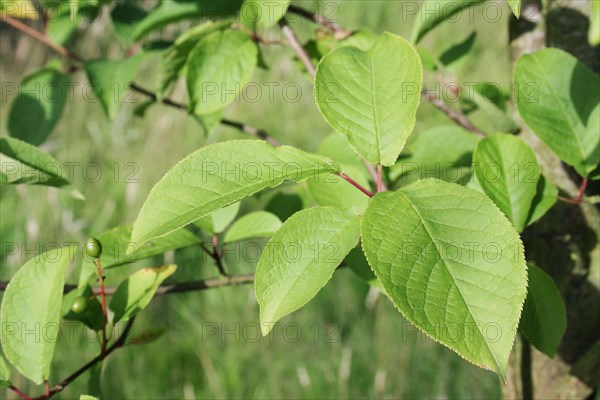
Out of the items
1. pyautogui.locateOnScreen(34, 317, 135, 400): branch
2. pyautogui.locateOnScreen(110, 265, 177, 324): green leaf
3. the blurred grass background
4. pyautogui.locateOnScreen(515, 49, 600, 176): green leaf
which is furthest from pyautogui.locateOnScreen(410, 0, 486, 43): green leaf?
the blurred grass background

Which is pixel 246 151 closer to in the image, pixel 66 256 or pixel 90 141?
pixel 66 256

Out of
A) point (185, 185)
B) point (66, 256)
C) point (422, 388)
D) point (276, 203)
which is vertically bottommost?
point (422, 388)

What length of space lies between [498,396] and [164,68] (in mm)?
1686

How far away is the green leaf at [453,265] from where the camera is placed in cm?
56

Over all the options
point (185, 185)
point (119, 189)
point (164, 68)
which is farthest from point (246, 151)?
point (119, 189)

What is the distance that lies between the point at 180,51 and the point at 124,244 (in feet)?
0.92

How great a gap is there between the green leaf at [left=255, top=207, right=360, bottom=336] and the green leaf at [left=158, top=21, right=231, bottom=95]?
1.25ft

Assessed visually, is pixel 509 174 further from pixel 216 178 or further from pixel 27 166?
pixel 27 166

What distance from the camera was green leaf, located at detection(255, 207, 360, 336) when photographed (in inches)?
25.5

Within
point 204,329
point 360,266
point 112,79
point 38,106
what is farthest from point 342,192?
point 204,329

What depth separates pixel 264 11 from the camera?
34.2 inches

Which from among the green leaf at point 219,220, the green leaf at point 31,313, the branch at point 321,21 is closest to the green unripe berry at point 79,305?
the green leaf at point 31,313

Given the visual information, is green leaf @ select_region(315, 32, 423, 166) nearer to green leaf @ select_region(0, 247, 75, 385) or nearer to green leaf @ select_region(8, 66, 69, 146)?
green leaf @ select_region(0, 247, 75, 385)

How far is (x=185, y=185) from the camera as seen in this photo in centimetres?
64
